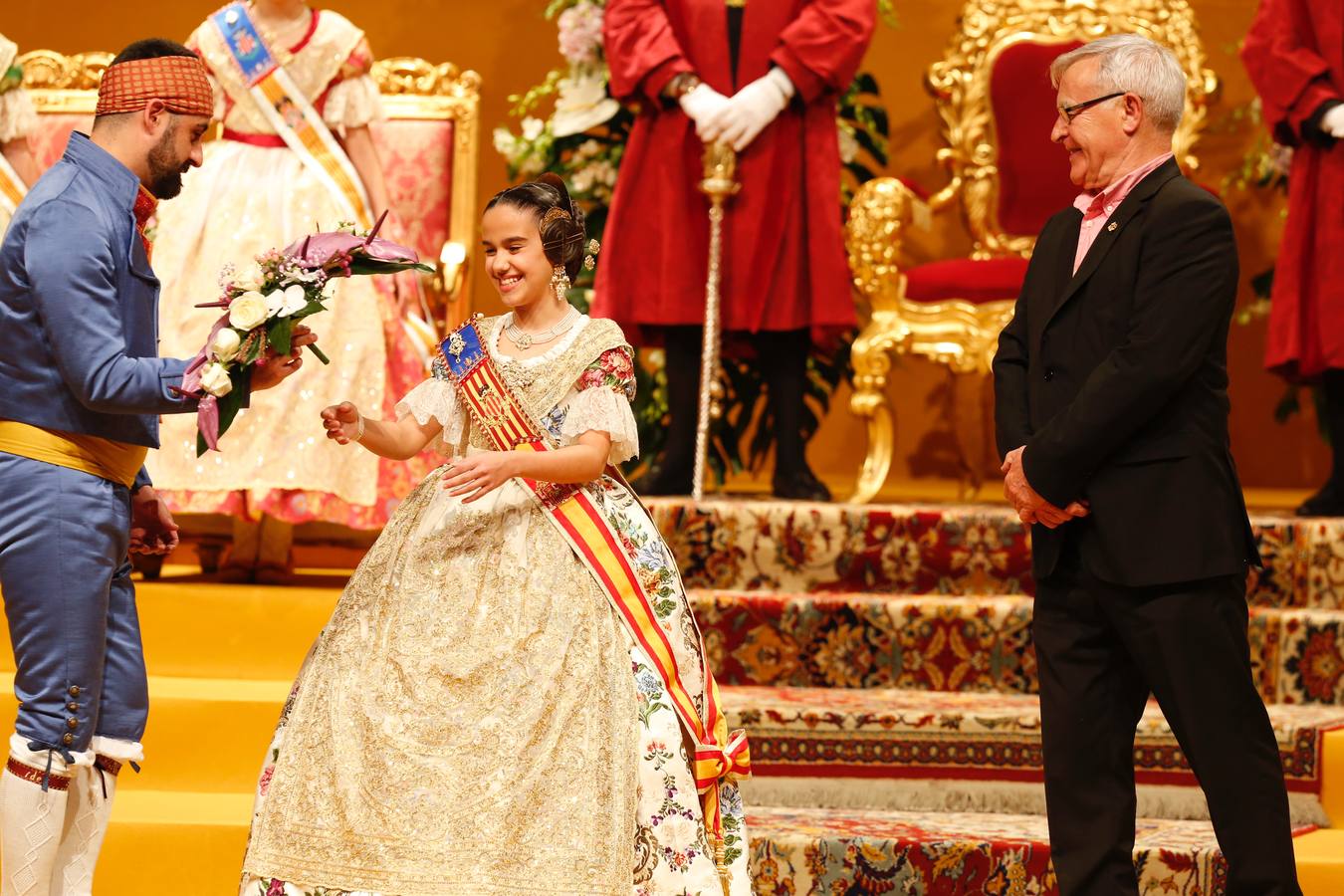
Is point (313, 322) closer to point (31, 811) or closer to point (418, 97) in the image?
point (418, 97)

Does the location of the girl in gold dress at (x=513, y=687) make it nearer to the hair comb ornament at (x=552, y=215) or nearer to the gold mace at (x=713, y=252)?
the hair comb ornament at (x=552, y=215)

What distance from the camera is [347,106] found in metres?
4.30

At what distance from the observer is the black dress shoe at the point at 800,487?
4.43 metres

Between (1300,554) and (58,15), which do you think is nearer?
(1300,554)

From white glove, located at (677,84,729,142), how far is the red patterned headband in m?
1.99

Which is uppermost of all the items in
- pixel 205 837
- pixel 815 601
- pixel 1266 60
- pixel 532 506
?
pixel 1266 60

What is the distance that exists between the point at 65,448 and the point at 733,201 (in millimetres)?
2427

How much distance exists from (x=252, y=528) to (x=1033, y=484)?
7.90ft

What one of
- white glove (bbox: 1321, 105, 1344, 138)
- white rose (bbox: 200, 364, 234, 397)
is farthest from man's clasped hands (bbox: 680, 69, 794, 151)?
white rose (bbox: 200, 364, 234, 397)

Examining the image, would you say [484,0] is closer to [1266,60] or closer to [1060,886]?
[1266,60]

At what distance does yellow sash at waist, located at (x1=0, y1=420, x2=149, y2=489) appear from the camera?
93.3 inches

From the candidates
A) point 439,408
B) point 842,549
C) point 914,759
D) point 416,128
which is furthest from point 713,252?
point 439,408

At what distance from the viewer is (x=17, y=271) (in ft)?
7.75

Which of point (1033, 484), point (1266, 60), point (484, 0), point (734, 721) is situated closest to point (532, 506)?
point (1033, 484)
